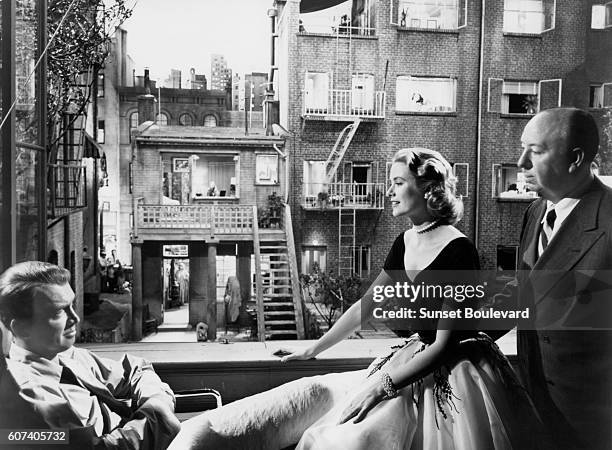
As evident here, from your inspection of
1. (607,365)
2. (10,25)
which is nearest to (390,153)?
(607,365)

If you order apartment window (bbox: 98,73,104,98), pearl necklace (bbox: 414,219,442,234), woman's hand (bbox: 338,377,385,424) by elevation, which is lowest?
woman's hand (bbox: 338,377,385,424)

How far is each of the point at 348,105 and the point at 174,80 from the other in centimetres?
62

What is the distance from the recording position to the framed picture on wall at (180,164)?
2.06 meters

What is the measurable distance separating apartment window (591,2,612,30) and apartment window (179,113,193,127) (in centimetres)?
152

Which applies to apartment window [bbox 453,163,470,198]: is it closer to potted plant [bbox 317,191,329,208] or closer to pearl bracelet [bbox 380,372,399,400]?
potted plant [bbox 317,191,329,208]

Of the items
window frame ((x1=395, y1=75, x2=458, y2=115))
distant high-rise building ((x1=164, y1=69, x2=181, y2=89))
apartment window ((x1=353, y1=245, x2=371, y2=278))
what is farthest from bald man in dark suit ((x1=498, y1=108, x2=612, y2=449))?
distant high-rise building ((x1=164, y1=69, x2=181, y2=89))

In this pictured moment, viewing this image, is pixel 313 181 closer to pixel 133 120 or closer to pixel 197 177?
pixel 197 177

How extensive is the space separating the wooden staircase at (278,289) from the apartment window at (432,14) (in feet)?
2.67

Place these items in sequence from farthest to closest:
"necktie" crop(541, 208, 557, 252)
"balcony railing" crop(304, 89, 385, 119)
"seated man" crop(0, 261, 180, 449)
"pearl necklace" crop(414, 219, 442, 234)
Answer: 1. "balcony railing" crop(304, 89, 385, 119)
2. "necktie" crop(541, 208, 557, 252)
3. "pearl necklace" crop(414, 219, 442, 234)
4. "seated man" crop(0, 261, 180, 449)

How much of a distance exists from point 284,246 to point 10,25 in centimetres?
116

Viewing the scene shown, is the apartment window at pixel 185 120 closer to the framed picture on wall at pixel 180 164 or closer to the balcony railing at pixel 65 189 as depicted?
the framed picture on wall at pixel 180 164

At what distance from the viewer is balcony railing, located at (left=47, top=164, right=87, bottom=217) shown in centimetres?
202

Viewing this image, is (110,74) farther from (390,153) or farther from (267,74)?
(390,153)

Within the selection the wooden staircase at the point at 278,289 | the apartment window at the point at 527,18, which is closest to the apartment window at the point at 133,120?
the wooden staircase at the point at 278,289
